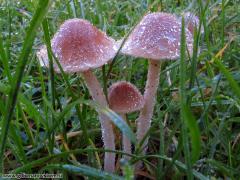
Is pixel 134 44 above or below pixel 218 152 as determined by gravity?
above

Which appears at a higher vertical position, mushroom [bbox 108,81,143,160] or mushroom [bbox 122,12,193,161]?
mushroom [bbox 122,12,193,161]

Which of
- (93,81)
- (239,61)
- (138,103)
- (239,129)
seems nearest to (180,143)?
(138,103)

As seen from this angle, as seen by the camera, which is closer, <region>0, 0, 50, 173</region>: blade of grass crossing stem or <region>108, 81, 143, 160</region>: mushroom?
<region>0, 0, 50, 173</region>: blade of grass crossing stem

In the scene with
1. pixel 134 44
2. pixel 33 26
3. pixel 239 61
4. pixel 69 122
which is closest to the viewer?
pixel 33 26

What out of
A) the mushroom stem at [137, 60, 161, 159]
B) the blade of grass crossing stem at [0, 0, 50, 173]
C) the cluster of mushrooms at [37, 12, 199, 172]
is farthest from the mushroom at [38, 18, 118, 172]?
the blade of grass crossing stem at [0, 0, 50, 173]

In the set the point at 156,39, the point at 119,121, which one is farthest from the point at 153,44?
the point at 119,121

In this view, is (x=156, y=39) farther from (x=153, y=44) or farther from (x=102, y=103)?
(x=102, y=103)

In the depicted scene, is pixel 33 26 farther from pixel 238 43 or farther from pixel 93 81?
pixel 238 43

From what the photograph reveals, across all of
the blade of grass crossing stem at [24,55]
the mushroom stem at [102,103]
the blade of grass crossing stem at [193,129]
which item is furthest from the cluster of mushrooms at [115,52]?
the blade of grass crossing stem at [193,129]

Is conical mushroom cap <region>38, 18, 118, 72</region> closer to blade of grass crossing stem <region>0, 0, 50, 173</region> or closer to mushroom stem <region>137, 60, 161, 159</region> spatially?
mushroom stem <region>137, 60, 161, 159</region>
